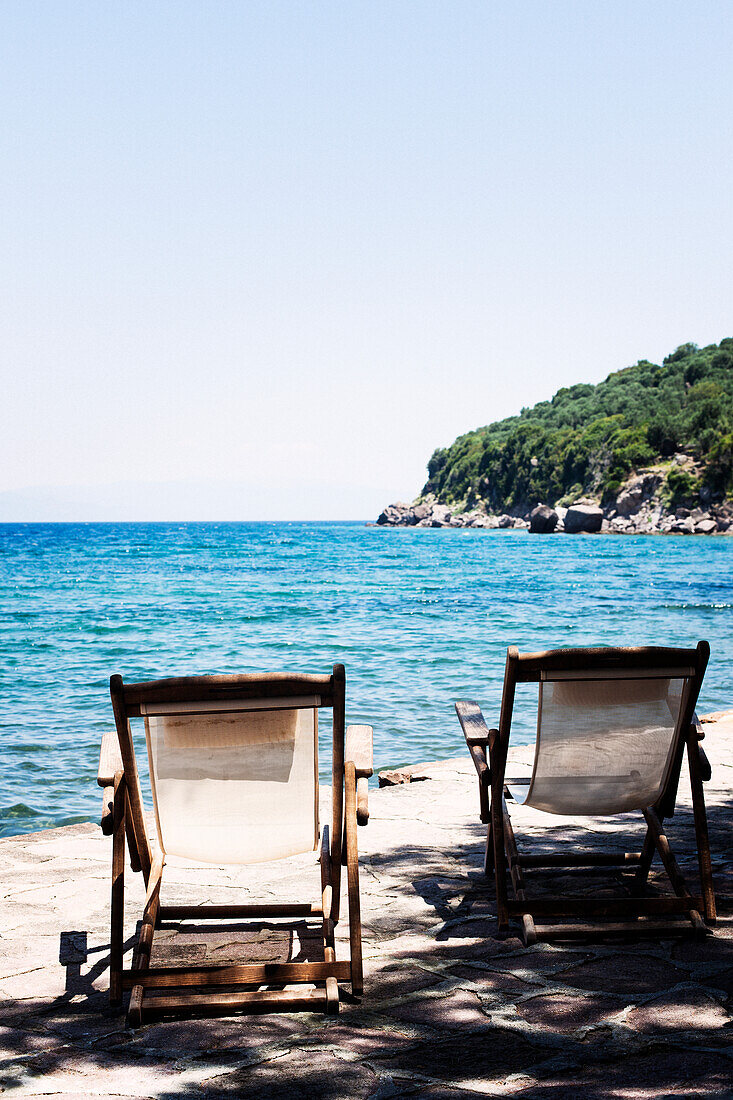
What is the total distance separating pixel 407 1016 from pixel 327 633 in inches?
575

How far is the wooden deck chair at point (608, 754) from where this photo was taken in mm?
3273

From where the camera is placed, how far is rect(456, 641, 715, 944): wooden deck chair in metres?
3.27

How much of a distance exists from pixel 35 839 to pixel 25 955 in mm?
1640

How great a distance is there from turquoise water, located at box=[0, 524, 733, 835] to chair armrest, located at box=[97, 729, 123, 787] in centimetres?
338

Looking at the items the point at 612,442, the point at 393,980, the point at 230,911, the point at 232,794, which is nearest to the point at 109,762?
the point at 232,794

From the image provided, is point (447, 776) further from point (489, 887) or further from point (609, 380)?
point (609, 380)

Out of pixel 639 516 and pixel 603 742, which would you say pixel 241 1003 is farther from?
pixel 639 516

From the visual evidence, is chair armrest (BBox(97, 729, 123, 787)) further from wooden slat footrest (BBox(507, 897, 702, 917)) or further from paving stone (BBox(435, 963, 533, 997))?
wooden slat footrest (BBox(507, 897, 702, 917))

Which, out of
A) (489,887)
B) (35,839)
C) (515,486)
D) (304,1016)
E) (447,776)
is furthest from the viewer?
(515,486)

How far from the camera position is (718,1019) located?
2.61 metres

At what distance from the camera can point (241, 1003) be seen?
9.06ft

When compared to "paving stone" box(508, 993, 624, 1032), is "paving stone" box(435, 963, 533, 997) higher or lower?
lower

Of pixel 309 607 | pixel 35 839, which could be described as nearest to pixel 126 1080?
pixel 35 839

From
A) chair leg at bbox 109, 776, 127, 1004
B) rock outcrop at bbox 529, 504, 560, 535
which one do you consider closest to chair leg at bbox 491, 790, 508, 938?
chair leg at bbox 109, 776, 127, 1004
